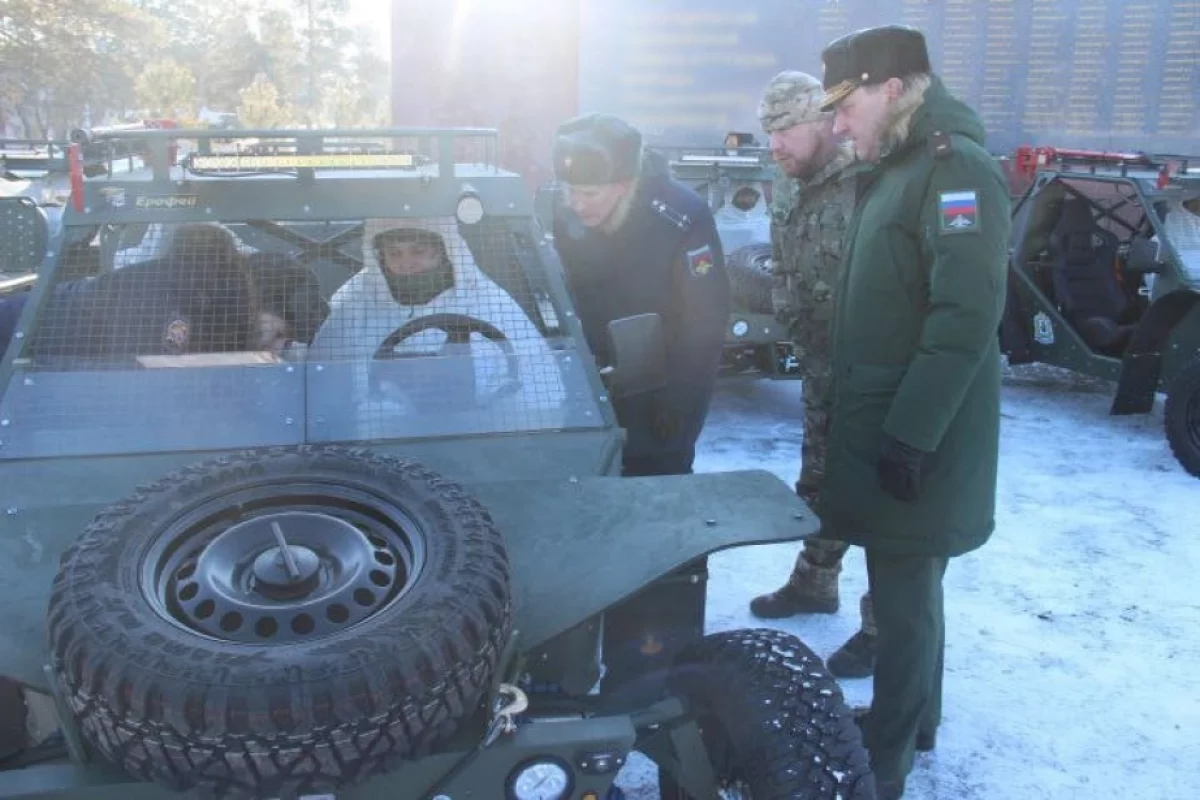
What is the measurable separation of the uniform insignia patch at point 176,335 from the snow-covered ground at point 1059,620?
68.4 inches

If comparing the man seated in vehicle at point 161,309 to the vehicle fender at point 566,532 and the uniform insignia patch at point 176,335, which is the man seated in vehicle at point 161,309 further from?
the vehicle fender at point 566,532

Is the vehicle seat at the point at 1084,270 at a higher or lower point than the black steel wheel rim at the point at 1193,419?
higher

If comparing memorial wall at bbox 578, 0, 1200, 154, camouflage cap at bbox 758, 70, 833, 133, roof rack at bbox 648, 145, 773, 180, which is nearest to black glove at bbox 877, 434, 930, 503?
camouflage cap at bbox 758, 70, 833, 133

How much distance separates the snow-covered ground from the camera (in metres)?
3.39

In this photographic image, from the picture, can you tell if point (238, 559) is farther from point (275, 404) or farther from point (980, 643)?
point (980, 643)

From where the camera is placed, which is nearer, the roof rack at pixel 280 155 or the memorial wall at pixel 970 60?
the roof rack at pixel 280 155

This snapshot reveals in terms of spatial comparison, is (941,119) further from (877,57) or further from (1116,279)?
(1116,279)

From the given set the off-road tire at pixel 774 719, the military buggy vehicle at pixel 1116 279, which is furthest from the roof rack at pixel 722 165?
the off-road tire at pixel 774 719

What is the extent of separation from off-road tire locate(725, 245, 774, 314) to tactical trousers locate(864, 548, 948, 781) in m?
3.91

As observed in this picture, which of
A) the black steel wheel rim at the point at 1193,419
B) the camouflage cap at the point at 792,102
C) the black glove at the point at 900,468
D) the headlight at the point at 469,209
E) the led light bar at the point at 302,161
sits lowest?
the black steel wheel rim at the point at 1193,419

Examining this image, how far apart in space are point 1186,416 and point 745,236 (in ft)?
10.0

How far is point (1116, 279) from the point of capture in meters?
7.67

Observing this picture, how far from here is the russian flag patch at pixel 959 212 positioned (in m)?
2.62

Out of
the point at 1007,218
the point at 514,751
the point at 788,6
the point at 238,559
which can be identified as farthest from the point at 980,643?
the point at 788,6
